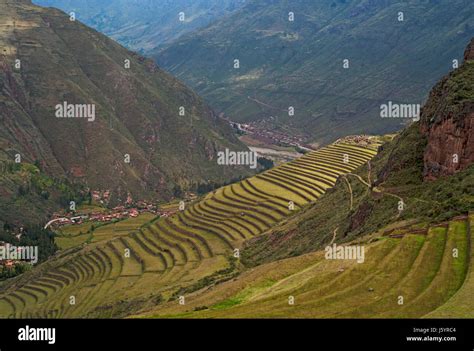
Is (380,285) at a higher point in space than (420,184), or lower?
lower

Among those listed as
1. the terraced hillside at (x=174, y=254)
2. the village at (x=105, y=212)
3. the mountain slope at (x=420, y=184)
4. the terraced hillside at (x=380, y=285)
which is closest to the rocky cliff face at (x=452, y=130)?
the mountain slope at (x=420, y=184)

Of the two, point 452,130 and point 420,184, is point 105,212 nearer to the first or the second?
point 420,184

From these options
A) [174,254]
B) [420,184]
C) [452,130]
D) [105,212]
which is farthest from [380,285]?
[105,212]

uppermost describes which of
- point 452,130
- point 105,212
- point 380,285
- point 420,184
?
point 105,212

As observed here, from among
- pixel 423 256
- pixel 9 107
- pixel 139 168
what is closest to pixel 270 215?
pixel 423 256
